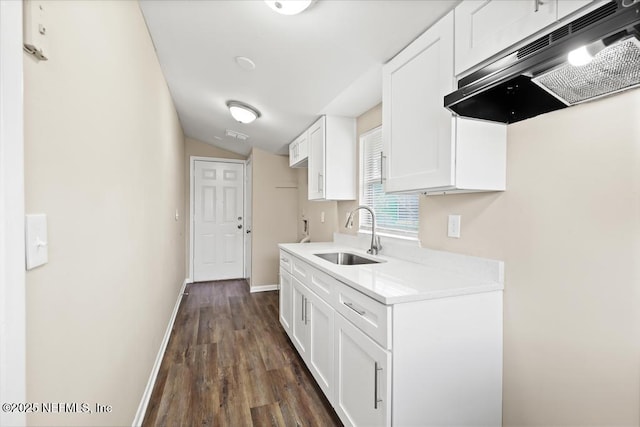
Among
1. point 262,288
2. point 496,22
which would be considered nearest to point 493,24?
point 496,22

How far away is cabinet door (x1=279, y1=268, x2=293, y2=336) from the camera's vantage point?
2.75 meters

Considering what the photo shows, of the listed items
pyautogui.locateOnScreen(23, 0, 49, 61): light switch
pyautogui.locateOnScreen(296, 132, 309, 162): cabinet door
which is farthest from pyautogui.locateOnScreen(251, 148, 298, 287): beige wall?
pyautogui.locateOnScreen(23, 0, 49, 61): light switch

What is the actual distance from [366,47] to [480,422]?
204 cm

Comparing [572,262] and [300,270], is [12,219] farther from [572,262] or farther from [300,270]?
[300,270]

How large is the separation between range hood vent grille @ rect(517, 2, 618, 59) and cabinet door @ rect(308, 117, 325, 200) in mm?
2091

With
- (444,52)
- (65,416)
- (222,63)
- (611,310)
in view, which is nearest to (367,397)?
(611,310)

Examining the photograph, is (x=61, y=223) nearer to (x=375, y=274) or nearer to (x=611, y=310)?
(x=375, y=274)

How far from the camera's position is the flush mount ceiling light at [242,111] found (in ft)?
9.97

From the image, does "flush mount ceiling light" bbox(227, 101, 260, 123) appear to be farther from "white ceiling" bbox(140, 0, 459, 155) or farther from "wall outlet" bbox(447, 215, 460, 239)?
"wall outlet" bbox(447, 215, 460, 239)

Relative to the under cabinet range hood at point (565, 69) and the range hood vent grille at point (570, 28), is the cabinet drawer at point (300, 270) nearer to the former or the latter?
the under cabinet range hood at point (565, 69)

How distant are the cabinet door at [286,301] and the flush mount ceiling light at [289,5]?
201 centimetres

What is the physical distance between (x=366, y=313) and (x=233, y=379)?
1.40 metres

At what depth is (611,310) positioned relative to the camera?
1.07 meters

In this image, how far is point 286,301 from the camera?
2881mm
